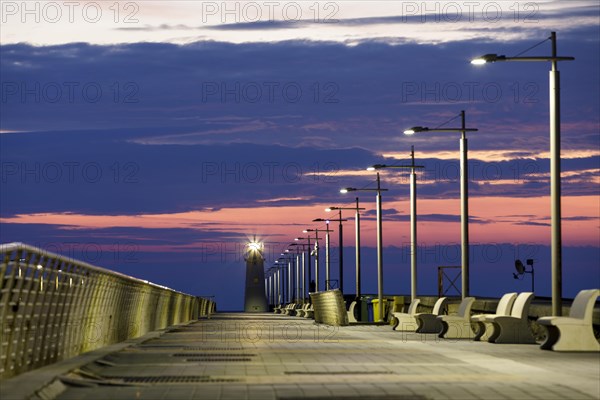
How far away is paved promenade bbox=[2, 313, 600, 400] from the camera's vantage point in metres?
14.6

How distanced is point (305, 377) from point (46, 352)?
12.1 feet

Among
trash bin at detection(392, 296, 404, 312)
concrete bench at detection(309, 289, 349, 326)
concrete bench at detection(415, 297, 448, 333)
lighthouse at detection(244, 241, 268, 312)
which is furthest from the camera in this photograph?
lighthouse at detection(244, 241, 268, 312)

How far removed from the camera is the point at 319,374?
1811 cm

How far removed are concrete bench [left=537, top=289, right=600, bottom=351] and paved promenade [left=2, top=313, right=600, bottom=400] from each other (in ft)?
1.43

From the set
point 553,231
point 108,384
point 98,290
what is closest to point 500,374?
point 108,384

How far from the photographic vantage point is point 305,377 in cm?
1744

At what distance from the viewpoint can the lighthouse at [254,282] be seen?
628 feet

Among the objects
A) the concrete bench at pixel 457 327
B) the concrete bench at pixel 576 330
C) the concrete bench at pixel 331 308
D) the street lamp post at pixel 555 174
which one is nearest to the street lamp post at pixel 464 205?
the concrete bench at pixel 457 327

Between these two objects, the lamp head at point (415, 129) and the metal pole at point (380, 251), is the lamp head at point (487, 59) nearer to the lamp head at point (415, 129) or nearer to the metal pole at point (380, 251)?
the lamp head at point (415, 129)

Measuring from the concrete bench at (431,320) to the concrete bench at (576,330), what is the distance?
13717mm

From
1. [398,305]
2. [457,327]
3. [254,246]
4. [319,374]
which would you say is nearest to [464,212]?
[457,327]

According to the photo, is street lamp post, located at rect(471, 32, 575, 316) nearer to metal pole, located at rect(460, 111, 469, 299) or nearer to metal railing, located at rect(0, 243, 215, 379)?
metal railing, located at rect(0, 243, 215, 379)

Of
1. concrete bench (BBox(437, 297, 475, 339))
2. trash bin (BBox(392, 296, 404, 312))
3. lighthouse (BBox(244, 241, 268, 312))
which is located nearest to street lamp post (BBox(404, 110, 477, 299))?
concrete bench (BBox(437, 297, 475, 339))

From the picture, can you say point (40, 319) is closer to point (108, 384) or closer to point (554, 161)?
point (108, 384)
